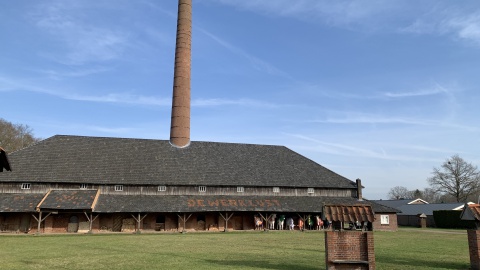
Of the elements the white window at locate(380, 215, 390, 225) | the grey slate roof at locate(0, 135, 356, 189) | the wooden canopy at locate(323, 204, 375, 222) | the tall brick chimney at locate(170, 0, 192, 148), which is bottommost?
the white window at locate(380, 215, 390, 225)

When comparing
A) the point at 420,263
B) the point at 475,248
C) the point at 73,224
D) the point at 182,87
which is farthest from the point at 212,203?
the point at 475,248

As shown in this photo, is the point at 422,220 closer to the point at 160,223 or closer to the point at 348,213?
the point at 160,223

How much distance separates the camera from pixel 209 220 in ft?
104

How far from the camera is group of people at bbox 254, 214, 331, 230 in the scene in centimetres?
3191

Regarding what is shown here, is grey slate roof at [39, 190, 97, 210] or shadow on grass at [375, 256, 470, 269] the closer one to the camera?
shadow on grass at [375, 256, 470, 269]

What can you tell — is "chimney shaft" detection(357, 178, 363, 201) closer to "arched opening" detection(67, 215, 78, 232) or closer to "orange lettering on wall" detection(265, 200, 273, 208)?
"orange lettering on wall" detection(265, 200, 273, 208)

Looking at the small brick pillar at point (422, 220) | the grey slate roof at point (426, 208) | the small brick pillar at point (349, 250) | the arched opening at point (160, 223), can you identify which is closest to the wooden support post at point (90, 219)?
the arched opening at point (160, 223)

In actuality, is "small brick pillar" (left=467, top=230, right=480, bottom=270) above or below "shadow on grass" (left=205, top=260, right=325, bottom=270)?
above

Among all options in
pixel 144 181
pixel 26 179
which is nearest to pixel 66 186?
pixel 26 179

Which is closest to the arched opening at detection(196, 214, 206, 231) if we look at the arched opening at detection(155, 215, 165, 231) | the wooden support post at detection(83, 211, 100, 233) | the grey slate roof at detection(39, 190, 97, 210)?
the arched opening at detection(155, 215, 165, 231)

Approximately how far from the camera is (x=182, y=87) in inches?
1443

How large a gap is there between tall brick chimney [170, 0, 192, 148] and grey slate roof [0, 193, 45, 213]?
41.6ft

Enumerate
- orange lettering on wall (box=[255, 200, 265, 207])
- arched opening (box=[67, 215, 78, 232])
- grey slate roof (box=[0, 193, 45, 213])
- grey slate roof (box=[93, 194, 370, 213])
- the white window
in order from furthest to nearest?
the white window < orange lettering on wall (box=[255, 200, 265, 207]) < grey slate roof (box=[93, 194, 370, 213]) < arched opening (box=[67, 215, 78, 232]) < grey slate roof (box=[0, 193, 45, 213])

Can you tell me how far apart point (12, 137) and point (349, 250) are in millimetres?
50010
